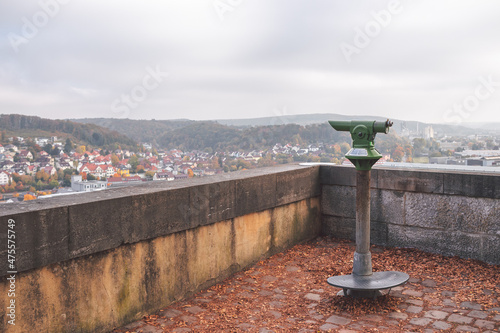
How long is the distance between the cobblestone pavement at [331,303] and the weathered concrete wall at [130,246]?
25 centimetres

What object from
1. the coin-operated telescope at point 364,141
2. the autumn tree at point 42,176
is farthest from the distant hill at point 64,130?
the coin-operated telescope at point 364,141

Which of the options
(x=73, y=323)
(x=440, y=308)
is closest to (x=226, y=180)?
(x=73, y=323)

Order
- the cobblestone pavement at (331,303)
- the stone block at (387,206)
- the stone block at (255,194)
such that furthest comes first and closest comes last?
the stone block at (387,206), the stone block at (255,194), the cobblestone pavement at (331,303)

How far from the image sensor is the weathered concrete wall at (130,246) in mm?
3293

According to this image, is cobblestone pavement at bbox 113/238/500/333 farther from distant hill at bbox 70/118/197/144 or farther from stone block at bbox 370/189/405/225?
distant hill at bbox 70/118/197/144

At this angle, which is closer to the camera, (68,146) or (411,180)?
(411,180)

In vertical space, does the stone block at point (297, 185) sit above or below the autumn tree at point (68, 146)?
below

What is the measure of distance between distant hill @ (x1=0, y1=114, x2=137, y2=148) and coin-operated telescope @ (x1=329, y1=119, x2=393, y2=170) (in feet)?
18.8

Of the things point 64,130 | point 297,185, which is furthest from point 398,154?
point 64,130

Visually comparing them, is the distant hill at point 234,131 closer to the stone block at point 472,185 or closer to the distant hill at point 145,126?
the distant hill at point 145,126

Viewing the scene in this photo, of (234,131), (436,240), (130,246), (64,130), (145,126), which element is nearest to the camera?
(130,246)

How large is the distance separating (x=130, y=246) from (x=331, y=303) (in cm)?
205

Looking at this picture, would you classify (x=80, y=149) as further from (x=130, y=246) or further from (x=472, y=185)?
(x=472, y=185)

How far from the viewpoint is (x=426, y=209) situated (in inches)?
245
